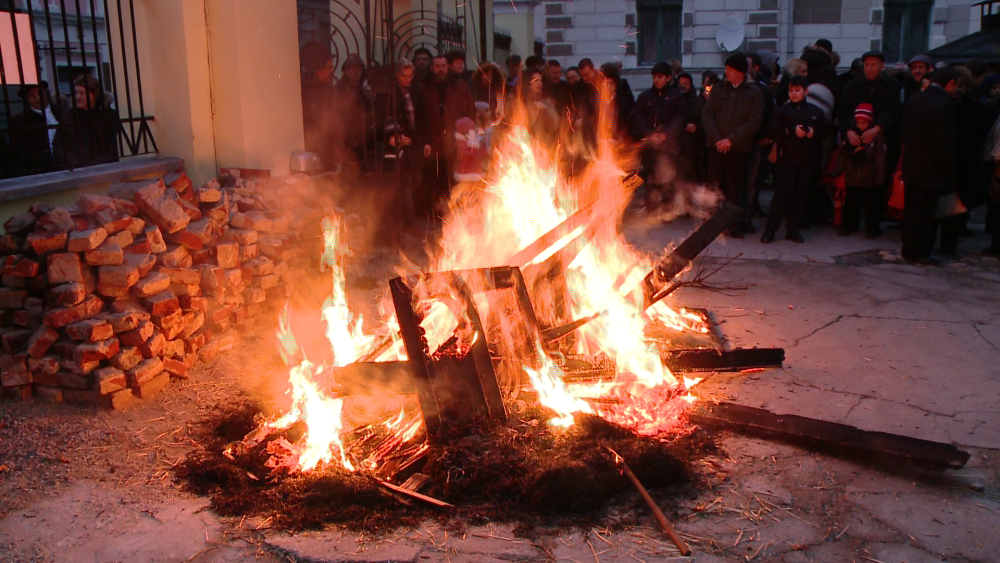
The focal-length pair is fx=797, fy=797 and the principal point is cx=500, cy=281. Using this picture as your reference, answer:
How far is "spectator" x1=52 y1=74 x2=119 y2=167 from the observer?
599 cm

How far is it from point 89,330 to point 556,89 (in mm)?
8553

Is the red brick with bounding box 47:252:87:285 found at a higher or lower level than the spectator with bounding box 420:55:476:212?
lower

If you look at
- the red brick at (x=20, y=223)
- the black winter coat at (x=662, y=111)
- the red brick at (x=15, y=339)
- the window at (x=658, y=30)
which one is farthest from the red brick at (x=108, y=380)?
the window at (x=658, y=30)

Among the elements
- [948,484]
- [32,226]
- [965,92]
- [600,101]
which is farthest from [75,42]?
[948,484]

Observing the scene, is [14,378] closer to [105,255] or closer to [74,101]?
[105,255]

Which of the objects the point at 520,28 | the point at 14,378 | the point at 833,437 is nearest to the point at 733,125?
the point at 833,437

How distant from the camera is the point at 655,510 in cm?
354

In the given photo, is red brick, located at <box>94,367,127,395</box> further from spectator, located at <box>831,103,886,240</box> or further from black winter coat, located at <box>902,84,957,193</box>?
spectator, located at <box>831,103,886,240</box>

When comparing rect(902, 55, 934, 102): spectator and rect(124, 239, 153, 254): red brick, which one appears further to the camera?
rect(902, 55, 934, 102): spectator

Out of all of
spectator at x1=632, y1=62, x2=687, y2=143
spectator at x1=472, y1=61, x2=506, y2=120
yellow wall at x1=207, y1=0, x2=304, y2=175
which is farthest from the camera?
spectator at x1=472, y1=61, x2=506, y2=120

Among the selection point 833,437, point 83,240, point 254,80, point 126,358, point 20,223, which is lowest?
point 833,437

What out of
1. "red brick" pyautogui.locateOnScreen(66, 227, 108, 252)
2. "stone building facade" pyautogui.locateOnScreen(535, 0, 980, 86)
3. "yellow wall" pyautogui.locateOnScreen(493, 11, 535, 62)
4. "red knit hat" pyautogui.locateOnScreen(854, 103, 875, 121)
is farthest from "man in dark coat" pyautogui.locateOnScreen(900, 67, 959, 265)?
"yellow wall" pyautogui.locateOnScreen(493, 11, 535, 62)

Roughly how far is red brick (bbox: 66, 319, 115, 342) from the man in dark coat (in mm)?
7607

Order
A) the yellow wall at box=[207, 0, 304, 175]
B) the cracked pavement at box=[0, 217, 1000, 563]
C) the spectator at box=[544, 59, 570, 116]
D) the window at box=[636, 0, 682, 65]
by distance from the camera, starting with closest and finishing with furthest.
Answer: the cracked pavement at box=[0, 217, 1000, 563] → the yellow wall at box=[207, 0, 304, 175] → the spectator at box=[544, 59, 570, 116] → the window at box=[636, 0, 682, 65]
